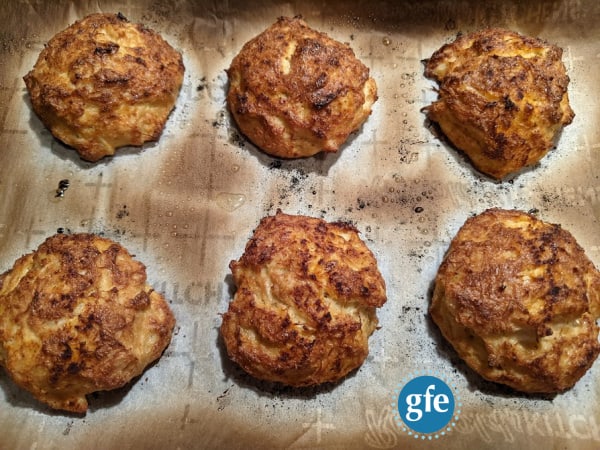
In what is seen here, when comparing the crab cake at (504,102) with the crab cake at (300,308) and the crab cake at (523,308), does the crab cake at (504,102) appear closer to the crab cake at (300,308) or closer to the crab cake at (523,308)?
the crab cake at (523,308)

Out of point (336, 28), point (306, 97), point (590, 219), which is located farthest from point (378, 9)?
point (590, 219)

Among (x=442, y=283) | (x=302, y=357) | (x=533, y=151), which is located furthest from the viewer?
(x=533, y=151)

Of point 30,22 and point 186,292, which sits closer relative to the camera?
point 186,292

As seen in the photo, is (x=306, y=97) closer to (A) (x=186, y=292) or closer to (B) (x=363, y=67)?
(B) (x=363, y=67)

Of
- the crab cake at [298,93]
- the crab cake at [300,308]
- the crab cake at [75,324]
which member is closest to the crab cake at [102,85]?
the crab cake at [298,93]

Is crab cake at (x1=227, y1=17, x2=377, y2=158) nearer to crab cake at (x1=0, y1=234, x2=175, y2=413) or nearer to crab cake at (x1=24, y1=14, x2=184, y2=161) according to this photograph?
crab cake at (x1=24, y1=14, x2=184, y2=161)
